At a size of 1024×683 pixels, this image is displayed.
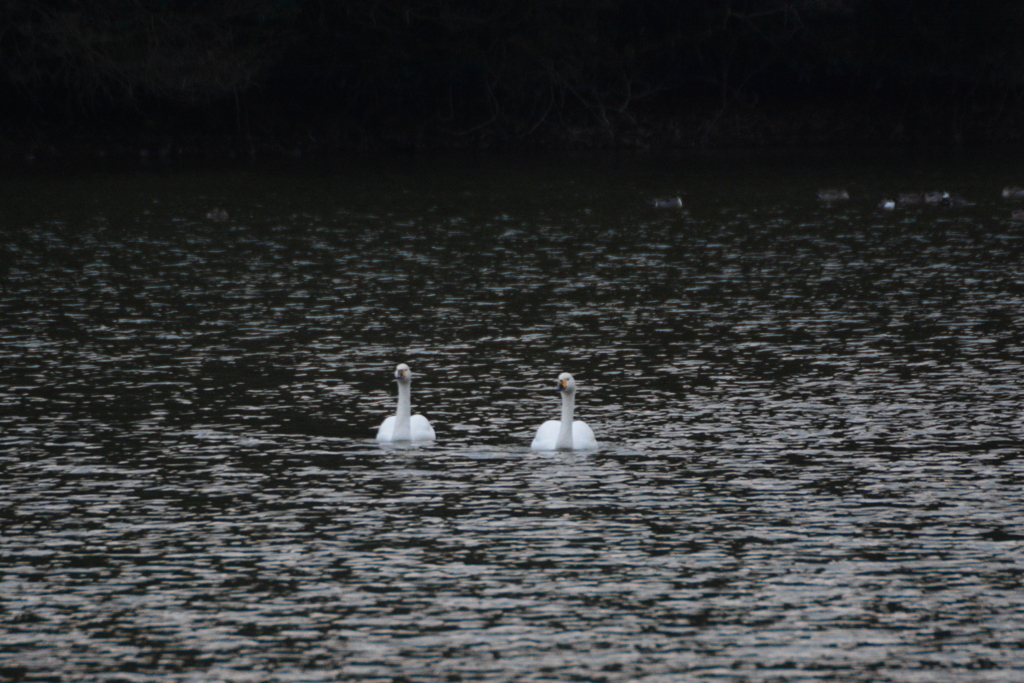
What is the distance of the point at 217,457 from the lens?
78.5ft

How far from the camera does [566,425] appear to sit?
24031 millimetres

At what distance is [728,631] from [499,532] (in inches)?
173

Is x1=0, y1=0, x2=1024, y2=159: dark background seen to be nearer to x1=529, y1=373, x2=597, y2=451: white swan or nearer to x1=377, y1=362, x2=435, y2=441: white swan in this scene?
x1=377, y1=362, x2=435, y2=441: white swan

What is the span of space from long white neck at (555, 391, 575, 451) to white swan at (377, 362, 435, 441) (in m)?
2.32

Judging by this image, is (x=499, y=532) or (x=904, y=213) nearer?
(x=499, y=532)

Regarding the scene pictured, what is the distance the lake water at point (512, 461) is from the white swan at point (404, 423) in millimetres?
457

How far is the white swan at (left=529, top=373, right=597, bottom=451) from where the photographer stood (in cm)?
2389

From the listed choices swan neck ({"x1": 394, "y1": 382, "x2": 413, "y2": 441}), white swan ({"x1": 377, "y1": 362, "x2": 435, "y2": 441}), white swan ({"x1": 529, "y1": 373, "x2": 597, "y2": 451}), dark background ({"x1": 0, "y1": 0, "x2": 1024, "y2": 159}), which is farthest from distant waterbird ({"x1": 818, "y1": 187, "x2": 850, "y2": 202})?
swan neck ({"x1": 394, "y1": 382, "x2": 413, "y2": 441})

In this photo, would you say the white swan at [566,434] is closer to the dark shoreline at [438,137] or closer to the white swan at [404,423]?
the white swan at [404,423]

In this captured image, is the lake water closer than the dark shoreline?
Yes

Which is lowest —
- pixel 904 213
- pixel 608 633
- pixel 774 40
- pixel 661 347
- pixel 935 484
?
pixel 608 633

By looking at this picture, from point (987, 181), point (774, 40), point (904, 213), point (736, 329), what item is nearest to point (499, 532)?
point (736, 329)

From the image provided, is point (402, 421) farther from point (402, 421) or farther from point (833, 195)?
point (833, 195)

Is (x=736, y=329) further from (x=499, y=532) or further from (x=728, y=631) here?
(x=728, y=631)
